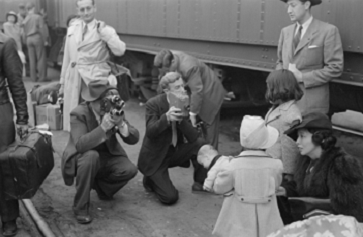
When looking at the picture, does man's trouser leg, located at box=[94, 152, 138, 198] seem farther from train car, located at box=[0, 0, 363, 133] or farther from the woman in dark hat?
train car, located at box=[0, 0, 363, 133]

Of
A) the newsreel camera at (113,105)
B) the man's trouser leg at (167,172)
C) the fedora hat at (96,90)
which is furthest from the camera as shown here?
the man's trouser leg at (167,172)

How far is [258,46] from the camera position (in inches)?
254

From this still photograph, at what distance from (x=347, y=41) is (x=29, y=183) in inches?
124

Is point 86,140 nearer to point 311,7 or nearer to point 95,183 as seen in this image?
point 95,183

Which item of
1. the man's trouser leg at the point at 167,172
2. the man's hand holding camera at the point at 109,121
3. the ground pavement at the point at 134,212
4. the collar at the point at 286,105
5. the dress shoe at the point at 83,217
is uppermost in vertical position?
the collar at the point at 286,105

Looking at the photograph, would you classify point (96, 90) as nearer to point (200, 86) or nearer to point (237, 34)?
point (200, 86)

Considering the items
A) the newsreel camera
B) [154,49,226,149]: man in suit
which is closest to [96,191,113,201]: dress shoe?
the newsreel camera

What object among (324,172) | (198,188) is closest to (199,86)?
(198,188)

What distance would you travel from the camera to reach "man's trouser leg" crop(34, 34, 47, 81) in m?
14.2

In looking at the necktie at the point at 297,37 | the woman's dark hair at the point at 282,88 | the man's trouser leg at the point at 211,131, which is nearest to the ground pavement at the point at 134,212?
the man's trouser leg at the point at 211,131

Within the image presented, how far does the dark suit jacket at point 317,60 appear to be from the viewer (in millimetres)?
5016

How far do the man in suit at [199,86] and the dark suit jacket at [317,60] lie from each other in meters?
1.21

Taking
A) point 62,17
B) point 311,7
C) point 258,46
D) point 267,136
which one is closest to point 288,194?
point 267,136

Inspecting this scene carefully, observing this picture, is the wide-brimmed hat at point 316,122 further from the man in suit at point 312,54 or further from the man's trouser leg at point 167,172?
the man's trouser leg at point 167,172
